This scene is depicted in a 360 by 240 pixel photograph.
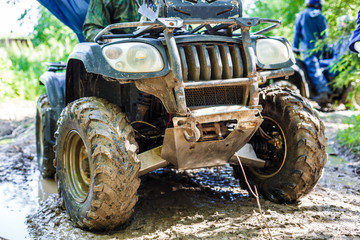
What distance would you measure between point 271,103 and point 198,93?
91 cm

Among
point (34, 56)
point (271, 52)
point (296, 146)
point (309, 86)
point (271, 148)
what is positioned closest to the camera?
point (271, 52)

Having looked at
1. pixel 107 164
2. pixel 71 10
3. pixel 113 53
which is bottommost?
pixel 107 164

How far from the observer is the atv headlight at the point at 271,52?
11.2ft

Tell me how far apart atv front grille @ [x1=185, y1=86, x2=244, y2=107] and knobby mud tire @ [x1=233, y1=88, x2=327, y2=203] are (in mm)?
586

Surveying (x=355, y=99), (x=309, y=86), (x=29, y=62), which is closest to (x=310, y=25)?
(x=309, y=86)

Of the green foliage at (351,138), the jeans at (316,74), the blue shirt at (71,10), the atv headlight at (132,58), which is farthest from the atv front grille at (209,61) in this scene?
the jeans at (316,74)

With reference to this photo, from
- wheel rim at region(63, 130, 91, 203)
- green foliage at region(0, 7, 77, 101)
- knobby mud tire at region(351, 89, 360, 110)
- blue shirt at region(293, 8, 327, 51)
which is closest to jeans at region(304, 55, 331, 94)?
blue shirt at region(293, 8, 327, 51)

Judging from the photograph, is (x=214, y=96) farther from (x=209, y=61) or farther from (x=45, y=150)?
(x=45, y=150)

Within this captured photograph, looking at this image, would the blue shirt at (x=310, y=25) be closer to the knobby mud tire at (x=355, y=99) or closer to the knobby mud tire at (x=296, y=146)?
the knobby mud tire at (x=355, y=99)

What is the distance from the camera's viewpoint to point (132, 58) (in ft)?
9.89

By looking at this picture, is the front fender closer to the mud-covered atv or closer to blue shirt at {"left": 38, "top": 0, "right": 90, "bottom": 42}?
the mud-covered atv

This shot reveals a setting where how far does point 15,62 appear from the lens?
1140 centimetres

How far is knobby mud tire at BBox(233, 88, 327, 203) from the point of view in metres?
3.53

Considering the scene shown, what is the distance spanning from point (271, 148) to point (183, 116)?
1.28 m
